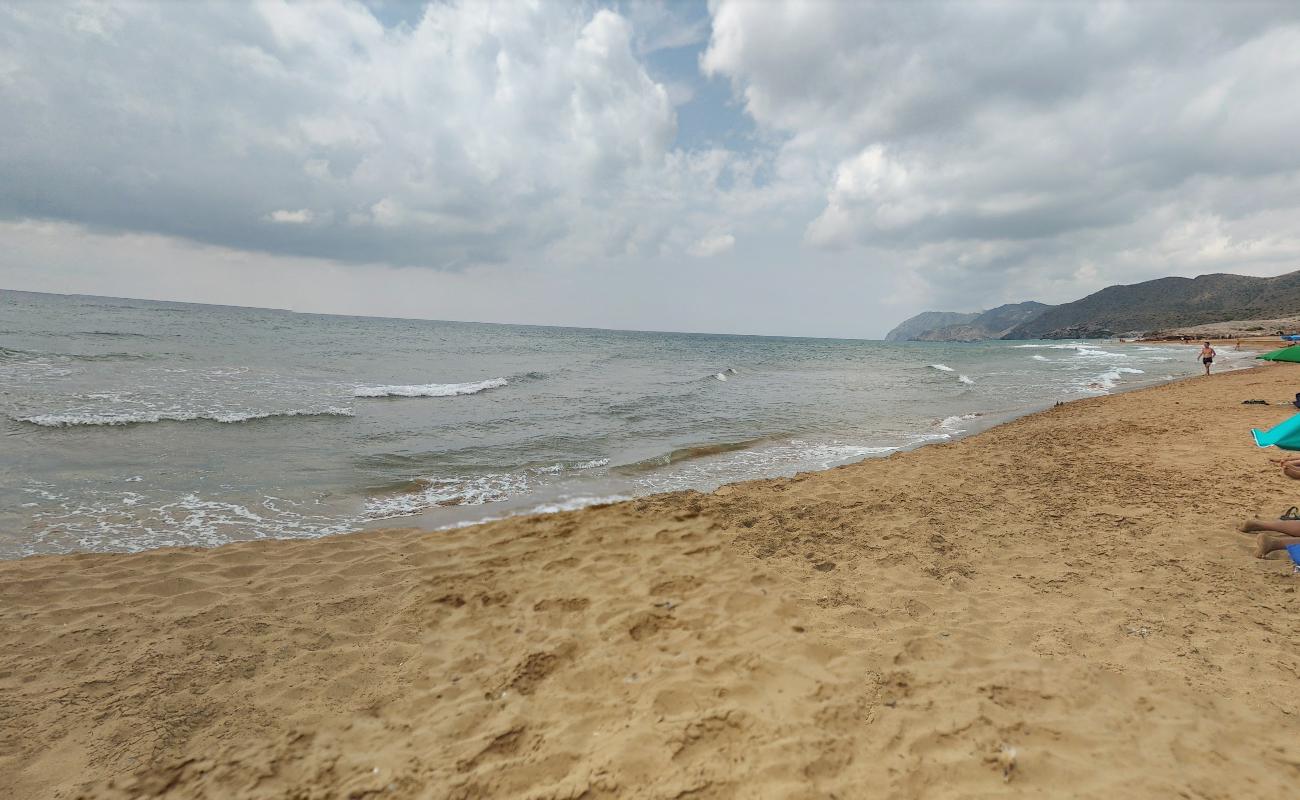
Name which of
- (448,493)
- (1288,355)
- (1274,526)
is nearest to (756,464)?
(448,493)

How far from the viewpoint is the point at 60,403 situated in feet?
43.1

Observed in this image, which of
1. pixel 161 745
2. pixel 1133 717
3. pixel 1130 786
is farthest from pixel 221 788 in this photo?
pixel 1133 717

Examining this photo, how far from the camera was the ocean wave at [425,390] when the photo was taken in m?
18.4

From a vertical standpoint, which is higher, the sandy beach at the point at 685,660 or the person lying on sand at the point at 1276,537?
the person lying on sand at the point at 1276,537

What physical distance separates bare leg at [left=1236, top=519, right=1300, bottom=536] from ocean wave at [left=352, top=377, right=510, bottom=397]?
773 inches

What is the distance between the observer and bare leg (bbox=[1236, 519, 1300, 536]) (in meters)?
4.97

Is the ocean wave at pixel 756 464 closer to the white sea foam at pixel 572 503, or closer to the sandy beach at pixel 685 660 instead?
the white sea foam at pixel 572 503

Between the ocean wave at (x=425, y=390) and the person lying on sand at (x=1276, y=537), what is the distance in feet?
64.6

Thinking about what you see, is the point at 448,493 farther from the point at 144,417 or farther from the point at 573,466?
the point at 144,417

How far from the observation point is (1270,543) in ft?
16.0

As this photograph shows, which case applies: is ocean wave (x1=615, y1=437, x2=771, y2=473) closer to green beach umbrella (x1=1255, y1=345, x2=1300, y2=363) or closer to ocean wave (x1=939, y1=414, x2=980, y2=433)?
ocean wave (x1=939, y1=414, x2=980, y2=433)

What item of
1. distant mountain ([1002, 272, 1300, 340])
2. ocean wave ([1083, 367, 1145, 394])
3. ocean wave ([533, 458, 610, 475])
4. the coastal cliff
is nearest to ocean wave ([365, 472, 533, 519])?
ocean wave ([533, 458, 610, 475])

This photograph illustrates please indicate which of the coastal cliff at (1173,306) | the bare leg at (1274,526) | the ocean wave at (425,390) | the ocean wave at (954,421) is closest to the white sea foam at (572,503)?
the bare leg at (1274,526)

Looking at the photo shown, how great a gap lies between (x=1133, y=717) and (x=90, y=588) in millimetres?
8879
